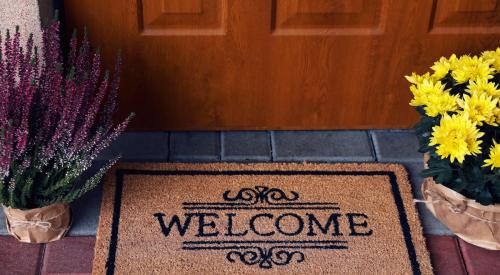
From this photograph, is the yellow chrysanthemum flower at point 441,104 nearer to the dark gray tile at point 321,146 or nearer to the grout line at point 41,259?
the dark gray tile at point 321,146

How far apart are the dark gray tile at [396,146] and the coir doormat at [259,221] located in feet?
0.21

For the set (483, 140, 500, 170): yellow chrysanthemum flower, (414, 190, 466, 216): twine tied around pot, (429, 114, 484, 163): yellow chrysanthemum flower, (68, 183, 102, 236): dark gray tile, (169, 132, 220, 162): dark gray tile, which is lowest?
(68, 183, 102, 236): dark gray tile

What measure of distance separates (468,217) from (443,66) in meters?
0.46

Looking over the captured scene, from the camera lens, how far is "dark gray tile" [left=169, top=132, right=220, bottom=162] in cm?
232

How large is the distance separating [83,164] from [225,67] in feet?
1.96

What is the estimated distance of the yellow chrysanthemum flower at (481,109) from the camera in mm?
1867

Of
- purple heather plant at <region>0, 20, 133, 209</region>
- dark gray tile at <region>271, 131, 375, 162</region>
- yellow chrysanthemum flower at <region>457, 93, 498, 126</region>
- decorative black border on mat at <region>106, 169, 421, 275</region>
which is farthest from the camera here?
dark gray tile at <region>271, 131, 375, 162</region>

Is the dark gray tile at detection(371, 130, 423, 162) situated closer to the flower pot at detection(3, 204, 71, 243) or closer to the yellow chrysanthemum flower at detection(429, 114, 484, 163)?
the yellow chrysanthemum flower at detection(429, 114, 484, 163)

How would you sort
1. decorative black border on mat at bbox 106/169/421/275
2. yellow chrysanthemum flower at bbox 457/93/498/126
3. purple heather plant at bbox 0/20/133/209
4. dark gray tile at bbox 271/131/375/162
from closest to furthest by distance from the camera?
purple heather plant at bbox 0/20/133/209 → yellow chrysanthemum flower at bbox 457/93/498/126 → decorative black border on mat at bbox 106/169/421/275 → dark gray tile at bbox 271/131/375/162

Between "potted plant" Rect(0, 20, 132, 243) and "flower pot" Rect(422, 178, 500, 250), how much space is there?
1.00 metres

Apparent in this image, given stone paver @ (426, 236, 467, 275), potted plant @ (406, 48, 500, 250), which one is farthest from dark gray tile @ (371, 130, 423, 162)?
stone paver @ (426, 236, 467, 275)

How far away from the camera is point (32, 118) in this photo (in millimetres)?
1868

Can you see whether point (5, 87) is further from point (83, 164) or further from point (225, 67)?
point (225, 67)

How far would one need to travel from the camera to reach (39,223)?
196 centimetres
